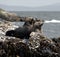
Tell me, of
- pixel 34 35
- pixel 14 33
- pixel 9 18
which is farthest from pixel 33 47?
pixel 9 18

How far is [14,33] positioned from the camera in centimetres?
2298

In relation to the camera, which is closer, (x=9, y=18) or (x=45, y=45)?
(x=45, y=45)

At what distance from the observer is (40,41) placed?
59.8ft

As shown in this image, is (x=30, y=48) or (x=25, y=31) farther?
(x=25, y=31)

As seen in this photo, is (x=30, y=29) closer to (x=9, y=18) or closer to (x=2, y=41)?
(x=2, y=41)

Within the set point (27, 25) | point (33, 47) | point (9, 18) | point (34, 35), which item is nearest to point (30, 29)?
point (27, 25)

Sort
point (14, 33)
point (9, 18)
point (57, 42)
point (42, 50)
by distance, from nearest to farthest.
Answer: point (42, 50), point (57, 42), point (14, 33), point (9, 18)

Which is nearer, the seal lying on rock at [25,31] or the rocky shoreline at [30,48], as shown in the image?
the rocky shoreline at [30,48]

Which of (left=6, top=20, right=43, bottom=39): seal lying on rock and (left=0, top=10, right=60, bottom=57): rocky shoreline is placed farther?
(left=6, top=20, right=43, bottom=39): seal lying on rock

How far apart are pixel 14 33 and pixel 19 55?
17.8 ft

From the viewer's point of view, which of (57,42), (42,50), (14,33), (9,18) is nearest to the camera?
(42,50)

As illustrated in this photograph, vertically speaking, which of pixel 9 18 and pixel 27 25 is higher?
pixel 27 25

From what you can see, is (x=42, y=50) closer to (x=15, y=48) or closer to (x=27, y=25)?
(x=15, y=48)

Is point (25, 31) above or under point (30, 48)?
under
